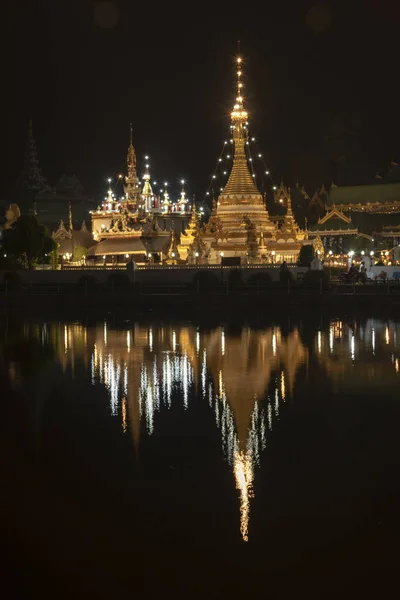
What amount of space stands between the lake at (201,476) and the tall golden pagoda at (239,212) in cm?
2556

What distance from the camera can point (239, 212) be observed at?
1783 inches

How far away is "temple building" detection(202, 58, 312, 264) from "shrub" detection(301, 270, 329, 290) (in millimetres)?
7331

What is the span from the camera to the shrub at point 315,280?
35688mm

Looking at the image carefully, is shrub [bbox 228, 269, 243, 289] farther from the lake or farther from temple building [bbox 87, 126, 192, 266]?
the lake

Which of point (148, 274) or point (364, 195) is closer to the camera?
point (148, 274)

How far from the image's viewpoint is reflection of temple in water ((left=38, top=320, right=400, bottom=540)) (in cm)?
1259

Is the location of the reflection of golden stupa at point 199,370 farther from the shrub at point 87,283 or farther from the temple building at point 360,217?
the temple building at point 360,217

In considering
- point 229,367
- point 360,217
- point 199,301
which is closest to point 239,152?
point 199,301

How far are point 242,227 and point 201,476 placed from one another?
35.0 metres

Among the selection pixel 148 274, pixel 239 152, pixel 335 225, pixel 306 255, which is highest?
pixel 239 152

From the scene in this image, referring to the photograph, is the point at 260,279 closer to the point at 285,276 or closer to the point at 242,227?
the point at 285,276

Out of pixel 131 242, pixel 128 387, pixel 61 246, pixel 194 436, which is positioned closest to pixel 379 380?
pixel 128 387

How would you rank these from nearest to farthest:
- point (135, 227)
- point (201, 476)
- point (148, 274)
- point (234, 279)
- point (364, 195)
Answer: point (201, 476) < point (234, 279) < point (148, 274) < point (135, 227) < point (364, 195)

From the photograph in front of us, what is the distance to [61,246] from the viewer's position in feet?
180
